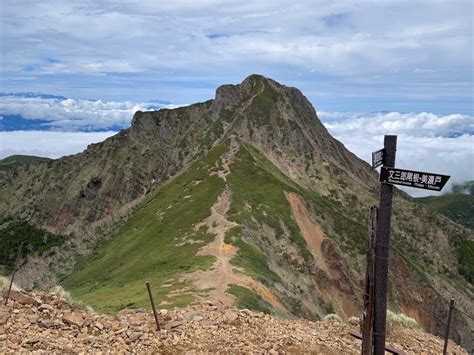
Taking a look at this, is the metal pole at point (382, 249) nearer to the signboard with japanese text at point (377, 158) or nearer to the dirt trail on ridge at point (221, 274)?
the signboard with japanese text at point (377, 158)

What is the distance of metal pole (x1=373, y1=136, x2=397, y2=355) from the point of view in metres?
14.1

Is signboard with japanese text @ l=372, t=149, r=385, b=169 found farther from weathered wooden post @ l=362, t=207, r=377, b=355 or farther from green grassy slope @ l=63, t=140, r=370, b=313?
green grassy slope @ l=63, t=140, r=370, b=313

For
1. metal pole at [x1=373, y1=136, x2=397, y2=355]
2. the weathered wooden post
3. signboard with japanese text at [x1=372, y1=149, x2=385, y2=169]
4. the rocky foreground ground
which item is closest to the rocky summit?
the rocky foreground ground

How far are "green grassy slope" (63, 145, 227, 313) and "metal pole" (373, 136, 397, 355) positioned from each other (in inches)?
783

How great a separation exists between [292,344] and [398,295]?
2842 inches

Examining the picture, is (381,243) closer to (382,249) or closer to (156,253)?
(382,249)

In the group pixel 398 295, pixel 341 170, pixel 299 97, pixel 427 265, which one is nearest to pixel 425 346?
pixel 398 295

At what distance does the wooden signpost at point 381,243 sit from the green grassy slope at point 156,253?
779 inches

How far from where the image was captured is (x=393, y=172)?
13828 mm

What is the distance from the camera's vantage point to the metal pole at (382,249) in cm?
1410

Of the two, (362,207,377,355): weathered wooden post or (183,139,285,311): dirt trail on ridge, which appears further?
(183,139,285,311): dirt trail on ridge

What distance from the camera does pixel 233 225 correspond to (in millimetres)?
64625

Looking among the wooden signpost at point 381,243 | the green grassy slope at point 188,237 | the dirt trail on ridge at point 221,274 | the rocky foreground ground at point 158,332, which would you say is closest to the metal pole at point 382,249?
the wooden signpost at point 381,243

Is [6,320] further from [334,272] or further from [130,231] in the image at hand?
[130,231]
